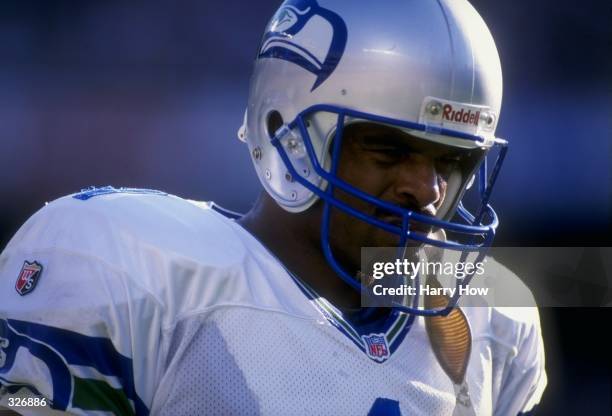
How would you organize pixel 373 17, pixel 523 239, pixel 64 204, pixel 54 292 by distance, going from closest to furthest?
pixel 54 292 < pixel 64 204 < pixel 373 17 < pixel 523 239

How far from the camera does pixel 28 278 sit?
145cm

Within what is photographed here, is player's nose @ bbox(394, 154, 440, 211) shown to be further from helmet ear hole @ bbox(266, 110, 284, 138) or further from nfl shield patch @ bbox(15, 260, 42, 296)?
nfl shield patch @ bbox(15, 260, 42, 296)

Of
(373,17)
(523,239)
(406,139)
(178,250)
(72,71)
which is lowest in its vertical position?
(523,239)

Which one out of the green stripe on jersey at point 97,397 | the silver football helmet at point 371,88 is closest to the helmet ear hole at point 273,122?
the silver football helmet at point 371,88

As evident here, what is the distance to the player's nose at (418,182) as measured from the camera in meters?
1.62

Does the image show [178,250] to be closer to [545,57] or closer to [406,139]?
[406,139]

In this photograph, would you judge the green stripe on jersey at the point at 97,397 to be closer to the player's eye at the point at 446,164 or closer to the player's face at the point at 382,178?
the player's face at the point at 382,178

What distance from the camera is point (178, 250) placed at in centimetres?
149

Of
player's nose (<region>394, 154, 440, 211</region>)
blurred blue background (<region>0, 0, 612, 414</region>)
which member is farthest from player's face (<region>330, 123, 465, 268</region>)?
blurred blue background (<region>0, 0, 612, 414</region>)

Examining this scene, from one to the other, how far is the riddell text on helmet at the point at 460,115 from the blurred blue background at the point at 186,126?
1742 mm

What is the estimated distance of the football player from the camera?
1414 mm

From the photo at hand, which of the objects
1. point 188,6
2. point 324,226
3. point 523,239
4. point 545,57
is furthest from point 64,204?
point 545,57

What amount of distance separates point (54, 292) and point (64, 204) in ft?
0.59

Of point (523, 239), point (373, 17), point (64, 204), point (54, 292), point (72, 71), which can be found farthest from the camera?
point (523, 239)
